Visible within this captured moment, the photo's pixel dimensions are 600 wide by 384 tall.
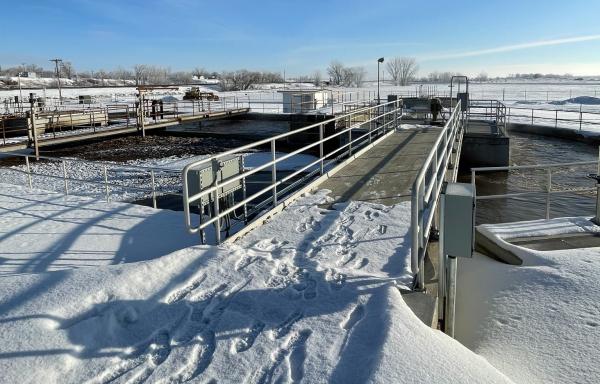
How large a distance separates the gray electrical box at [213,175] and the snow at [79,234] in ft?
3.06

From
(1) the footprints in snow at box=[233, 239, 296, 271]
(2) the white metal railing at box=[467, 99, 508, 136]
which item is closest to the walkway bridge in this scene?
(2) the white metal railing at box=[467, 99, 508, 136]

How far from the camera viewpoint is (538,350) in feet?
13.3

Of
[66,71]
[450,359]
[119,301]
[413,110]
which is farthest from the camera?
[66,71]

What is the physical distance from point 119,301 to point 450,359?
8.05ft

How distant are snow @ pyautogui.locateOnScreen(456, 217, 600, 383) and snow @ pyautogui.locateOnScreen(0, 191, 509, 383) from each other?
75 cm

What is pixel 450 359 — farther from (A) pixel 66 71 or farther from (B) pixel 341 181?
(A) pixel 66 71

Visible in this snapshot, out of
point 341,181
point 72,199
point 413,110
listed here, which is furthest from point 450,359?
point 413,110

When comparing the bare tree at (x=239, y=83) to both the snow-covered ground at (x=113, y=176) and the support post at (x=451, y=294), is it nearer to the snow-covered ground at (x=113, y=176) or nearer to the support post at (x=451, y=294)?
the snow-covered ground at (x=113, y=176)

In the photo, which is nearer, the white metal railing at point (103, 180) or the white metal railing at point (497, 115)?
the white metal railing at point (103, 180)

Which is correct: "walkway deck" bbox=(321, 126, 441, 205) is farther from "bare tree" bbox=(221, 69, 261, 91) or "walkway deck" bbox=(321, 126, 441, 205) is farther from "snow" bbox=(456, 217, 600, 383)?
"bare tree" bbox=(221, 69, 261, 91)

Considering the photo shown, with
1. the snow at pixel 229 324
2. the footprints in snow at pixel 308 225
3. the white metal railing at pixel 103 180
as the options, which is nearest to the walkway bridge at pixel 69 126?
the white metal railing at pixel 103 180

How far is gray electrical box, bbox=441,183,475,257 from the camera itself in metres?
3.88

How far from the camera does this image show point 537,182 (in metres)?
16.9

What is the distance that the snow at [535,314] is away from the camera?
385 centimetres
